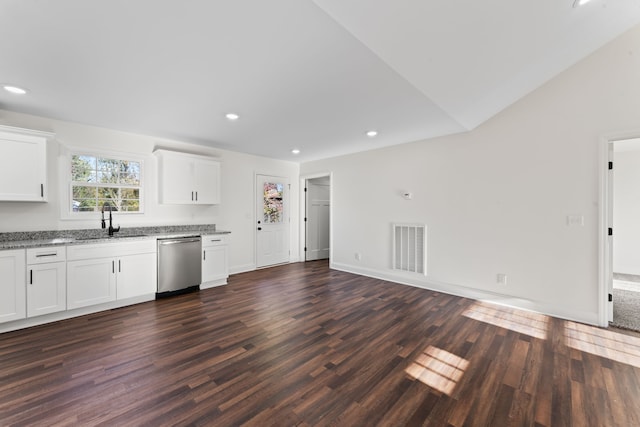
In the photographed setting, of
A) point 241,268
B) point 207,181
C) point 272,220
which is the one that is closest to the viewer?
point 207,181

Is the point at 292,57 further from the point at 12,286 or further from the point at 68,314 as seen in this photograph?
the point at 68,314

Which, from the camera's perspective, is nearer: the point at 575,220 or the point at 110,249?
the point at 575,220

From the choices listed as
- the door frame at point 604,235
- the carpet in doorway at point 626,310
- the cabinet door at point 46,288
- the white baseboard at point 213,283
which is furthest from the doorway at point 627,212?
the cabinet door at point 46,288

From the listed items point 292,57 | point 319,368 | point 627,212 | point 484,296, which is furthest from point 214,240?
point 627,212

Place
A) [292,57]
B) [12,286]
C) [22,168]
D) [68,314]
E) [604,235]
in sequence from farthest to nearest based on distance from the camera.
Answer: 1. [68,314]
2. [22,168]
3. [604,235]
4. [12,286]
5. [292,57]

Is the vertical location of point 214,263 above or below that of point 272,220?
below

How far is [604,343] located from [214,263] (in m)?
4.92

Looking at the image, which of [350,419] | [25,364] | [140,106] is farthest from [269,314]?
[140,106]

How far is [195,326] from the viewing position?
2875 mm

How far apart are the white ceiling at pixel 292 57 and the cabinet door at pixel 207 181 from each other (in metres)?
1.13

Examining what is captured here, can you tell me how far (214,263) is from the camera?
14.4ft

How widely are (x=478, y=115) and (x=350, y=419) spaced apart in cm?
359

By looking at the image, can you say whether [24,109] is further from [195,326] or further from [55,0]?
[195,326]

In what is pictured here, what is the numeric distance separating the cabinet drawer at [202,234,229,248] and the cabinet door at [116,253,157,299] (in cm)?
75
